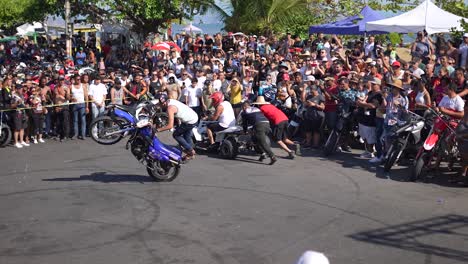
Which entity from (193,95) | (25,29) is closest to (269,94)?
(193,95)

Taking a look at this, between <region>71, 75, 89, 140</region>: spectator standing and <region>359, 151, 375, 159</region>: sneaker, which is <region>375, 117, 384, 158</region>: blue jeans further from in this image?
<region>71, 75, 89, 140</region>: spectator standing

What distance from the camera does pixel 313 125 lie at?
50.1 ft

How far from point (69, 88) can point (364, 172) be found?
29.0 feet

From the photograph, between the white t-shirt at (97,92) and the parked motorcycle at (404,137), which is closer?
the parked motorcycle at (404,137)

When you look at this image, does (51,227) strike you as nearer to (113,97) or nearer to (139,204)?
(139,204)

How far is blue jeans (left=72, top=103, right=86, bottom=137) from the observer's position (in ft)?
56.4

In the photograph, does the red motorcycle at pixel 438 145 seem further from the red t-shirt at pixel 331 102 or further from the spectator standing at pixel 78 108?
the spectator standing at pixel 78 108

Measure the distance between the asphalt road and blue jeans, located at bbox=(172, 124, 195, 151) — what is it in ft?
1.68

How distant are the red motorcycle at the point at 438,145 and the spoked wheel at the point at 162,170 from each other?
4.47 meters

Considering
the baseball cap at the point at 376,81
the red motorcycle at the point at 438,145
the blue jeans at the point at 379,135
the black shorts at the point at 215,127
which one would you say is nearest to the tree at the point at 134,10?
the black shorts at the point at 215,127

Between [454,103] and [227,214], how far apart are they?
5390 millimetres

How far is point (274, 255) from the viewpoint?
305 inches

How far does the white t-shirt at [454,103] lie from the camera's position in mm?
12102

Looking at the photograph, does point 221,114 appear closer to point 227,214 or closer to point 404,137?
point 404,137
